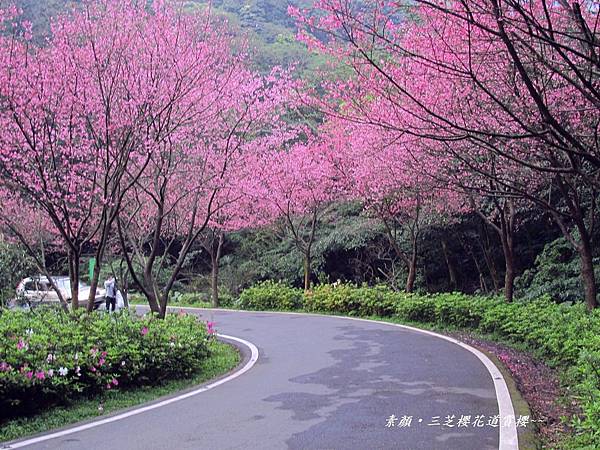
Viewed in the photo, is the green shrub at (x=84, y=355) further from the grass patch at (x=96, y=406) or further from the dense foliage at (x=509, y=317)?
the dense foliage at (x=509, y=317)

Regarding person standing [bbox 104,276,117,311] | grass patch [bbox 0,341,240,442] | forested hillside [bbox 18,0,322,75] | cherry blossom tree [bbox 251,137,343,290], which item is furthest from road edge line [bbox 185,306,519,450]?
forested hillside [bbox 18,0,322,75]

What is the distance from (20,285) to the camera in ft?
53.2

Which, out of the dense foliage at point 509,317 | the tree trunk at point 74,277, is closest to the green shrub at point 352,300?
the dense foliage at point 509,317

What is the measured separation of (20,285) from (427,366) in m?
11.6

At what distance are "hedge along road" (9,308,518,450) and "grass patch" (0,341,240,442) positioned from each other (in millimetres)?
479

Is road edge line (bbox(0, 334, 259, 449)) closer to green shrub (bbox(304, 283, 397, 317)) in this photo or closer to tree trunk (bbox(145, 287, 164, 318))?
tree trunk (bbox(145, 287, 164, 318))

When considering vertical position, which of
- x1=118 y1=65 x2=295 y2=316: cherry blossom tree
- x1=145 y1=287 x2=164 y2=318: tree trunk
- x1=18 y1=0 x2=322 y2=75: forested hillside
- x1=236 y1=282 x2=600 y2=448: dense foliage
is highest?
x1=18 y1=0 x2=322 y2=75: forested hillside

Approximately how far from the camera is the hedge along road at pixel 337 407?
225 inches

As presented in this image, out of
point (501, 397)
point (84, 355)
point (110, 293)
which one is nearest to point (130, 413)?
point (84, 355)

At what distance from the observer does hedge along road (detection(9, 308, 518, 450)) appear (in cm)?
572

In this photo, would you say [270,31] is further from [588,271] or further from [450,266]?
[588,271]

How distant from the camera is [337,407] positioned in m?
7.09

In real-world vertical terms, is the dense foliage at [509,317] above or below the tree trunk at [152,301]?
below

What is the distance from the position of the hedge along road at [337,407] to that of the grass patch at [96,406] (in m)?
0.48
